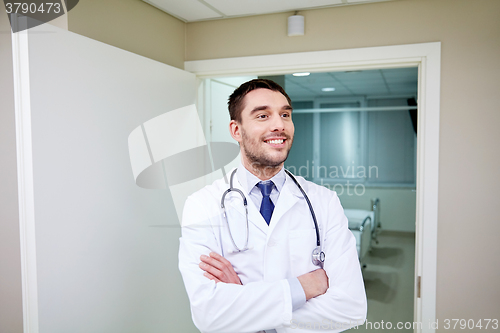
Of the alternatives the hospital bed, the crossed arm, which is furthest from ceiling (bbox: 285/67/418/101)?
the crossed arm

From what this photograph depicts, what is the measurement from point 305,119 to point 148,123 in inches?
172

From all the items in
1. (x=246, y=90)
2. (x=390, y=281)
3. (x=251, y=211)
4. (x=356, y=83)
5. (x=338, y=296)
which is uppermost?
(x=356, y=83)

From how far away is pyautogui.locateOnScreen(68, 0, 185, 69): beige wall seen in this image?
1668 mm

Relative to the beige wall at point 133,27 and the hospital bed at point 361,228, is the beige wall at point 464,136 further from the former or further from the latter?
the hospital bed at point 361,228

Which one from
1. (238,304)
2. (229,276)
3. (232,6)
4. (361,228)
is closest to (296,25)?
(232,6)

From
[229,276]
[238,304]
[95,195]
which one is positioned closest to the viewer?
[238,304]

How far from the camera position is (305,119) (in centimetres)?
601

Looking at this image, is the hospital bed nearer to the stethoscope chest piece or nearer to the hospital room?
the hospital room

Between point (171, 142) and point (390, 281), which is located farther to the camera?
point (390, 281)

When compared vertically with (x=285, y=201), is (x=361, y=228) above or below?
below

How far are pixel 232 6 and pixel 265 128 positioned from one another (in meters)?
1.04

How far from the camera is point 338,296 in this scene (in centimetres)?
127

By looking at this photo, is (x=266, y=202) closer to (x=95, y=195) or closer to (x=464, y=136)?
(x=95, y=195)

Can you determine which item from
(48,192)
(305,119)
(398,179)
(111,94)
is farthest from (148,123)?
(398,179)
